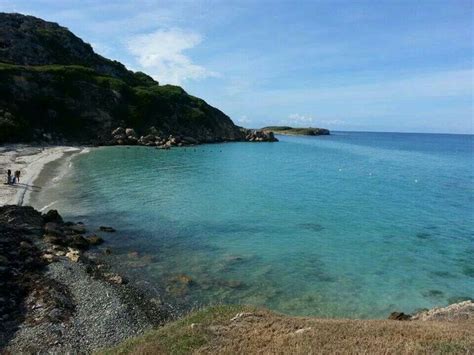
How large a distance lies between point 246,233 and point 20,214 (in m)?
21.4

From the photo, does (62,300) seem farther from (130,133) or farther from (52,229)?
(130,133)

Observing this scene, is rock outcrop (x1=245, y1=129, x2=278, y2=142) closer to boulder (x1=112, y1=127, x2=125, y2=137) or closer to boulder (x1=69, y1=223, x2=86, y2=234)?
boulder (x1=112, y1=127, x2=125, y2=137)

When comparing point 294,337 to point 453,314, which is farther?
point 453,314

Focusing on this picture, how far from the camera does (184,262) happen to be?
3064cm

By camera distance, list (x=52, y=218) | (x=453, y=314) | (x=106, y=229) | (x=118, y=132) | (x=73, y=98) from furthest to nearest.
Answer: (x=118, y=132) < (x=73, y=98) < (x=106, y=229) < (x=52, y=218) < (x=453, y=314)

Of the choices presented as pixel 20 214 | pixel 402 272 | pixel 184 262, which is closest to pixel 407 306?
pixel 402 272

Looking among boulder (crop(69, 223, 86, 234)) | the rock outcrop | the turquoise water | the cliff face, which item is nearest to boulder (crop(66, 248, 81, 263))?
the turquoise water

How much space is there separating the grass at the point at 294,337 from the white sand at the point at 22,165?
1411 inches

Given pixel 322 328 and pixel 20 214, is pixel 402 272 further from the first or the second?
pixel 20 214

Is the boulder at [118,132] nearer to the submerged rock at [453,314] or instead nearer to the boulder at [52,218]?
the boulder at [52,218]

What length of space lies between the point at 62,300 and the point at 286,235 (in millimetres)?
22506

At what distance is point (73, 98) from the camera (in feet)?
401

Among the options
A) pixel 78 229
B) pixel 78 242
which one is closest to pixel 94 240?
pixel 78 242

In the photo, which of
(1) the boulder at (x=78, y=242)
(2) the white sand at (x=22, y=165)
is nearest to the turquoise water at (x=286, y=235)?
(1) the boulder at (x=78, y=242)
